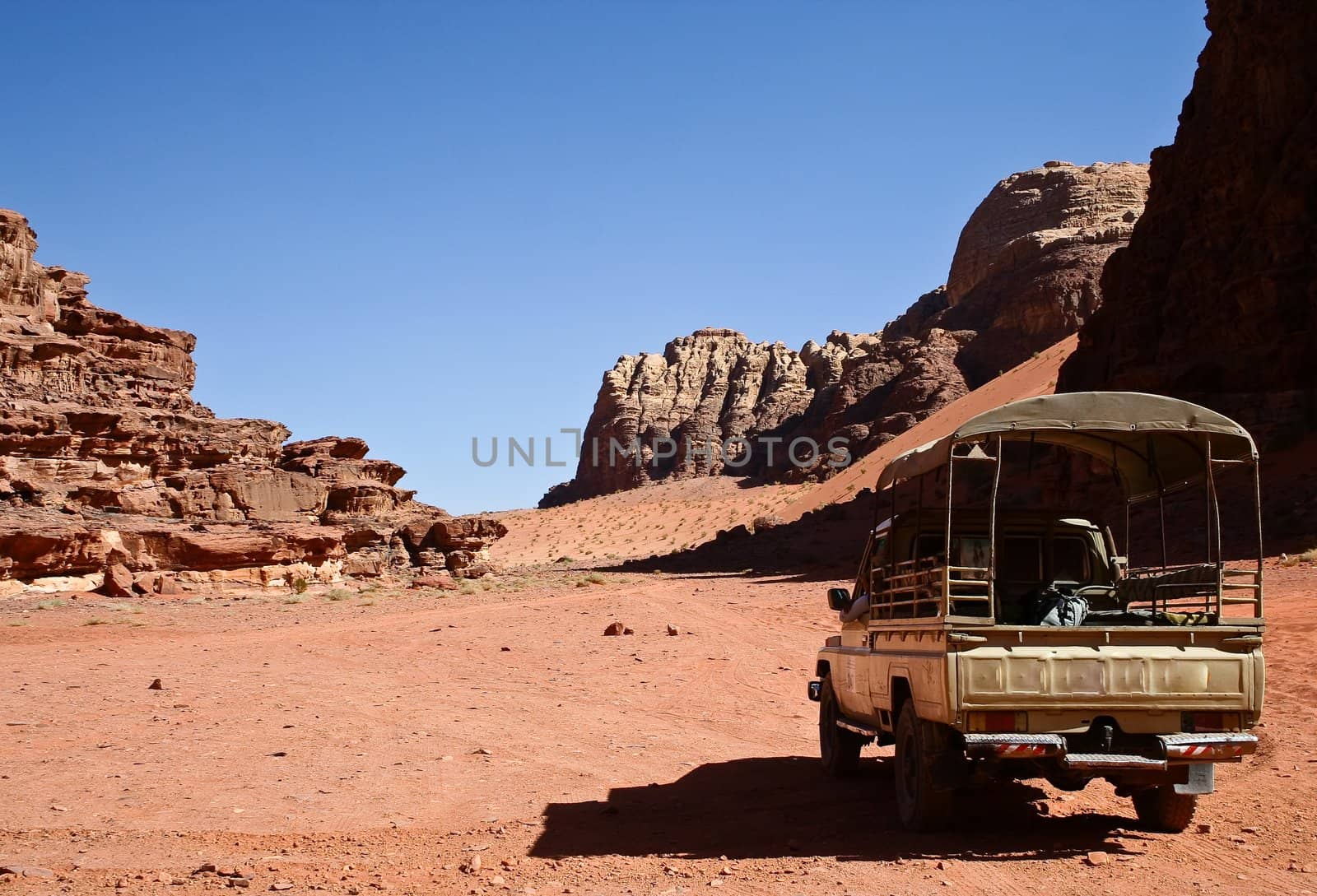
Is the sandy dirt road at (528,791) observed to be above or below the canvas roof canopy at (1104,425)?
below

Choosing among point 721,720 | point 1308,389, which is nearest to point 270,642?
point 721,720

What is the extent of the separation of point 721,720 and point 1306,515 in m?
18.9

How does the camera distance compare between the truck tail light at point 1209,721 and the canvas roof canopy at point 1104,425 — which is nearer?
the truck tail light at point 1209,721

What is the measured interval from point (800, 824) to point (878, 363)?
74506 millimetres

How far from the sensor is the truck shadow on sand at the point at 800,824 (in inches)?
268

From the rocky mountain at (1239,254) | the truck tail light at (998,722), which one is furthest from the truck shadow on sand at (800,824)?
the rocky mountain at (1239,254)

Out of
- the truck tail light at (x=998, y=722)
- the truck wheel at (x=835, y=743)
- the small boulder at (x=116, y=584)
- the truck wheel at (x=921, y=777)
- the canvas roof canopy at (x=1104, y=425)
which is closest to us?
the truck tail light at (x=998, y=722)

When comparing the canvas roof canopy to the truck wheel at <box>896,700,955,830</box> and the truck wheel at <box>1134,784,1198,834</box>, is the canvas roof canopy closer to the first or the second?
the truck wheel at <box>896,700,955,830</box>

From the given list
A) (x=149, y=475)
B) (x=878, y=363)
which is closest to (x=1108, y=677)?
(x=149, y=475)

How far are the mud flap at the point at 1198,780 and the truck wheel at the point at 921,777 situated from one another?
1384 mm

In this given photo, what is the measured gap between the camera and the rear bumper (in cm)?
634

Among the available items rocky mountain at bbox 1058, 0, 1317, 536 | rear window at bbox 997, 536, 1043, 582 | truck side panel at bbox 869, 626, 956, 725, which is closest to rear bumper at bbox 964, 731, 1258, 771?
truck side panel at bbox 869, 626, 956, 725

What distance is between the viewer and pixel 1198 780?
6688mm

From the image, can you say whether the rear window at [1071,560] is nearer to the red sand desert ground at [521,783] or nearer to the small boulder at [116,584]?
the red sand desert ground at [521,783]
